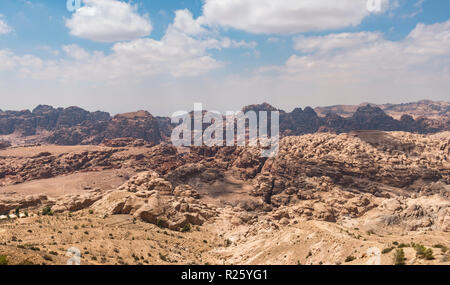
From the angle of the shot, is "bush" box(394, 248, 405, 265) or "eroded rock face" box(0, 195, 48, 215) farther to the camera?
→ "eroded rock face" box(0, 195, 48, 215)

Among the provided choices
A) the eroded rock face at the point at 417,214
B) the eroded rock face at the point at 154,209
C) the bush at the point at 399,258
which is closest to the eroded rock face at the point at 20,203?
the eroded rock face at the point at 154,209

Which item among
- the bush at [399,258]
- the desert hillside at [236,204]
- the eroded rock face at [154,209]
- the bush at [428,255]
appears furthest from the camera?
the eroded rock face at [154,209]

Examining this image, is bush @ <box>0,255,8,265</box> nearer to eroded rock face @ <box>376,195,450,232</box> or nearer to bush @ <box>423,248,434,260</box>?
bush @ <box>423,248,434,260</box>

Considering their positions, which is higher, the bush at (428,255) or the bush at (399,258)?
the bush at (428,255)

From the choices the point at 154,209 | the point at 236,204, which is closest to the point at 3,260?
the point at 154,209

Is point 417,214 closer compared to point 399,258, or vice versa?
point 399,258

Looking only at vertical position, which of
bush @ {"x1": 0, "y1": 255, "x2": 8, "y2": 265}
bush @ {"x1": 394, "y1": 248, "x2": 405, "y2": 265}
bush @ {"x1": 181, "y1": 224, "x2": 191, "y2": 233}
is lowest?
bush @ {"x1": 181, "y1": 224, "x2": 191, "y2": 233}

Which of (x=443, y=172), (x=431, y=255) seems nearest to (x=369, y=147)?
(x=443, y=172)

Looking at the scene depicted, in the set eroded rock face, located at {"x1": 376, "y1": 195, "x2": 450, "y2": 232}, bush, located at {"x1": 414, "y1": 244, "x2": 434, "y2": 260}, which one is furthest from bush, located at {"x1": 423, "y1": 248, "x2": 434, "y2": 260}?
eroded rock face, located at {"x1": 376, "y1": 195, "x2": 450, "y2": 232}

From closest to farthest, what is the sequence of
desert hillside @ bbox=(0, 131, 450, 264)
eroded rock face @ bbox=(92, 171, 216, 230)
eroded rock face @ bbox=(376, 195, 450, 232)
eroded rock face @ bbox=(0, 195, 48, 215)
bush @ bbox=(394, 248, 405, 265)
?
1. bush @ bbox=(394, 248, 405, 265)
2. desert hillside @ bbox=(0, 131, 450, 264)
3. eroded rock face @ bbox=(92, 171, 216, 230)
4. eroded rock face @ bbox=(376, 195, 450, 232)
5. eroded rock face @ bbox=(0, 195, 48, 215)

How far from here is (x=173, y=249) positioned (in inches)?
1398

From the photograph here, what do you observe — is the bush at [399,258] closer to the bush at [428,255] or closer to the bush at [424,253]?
the bush at [424,253]

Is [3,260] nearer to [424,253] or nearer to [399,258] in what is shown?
[399,258]

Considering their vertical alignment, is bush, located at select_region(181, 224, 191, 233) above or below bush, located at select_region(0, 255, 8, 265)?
below
